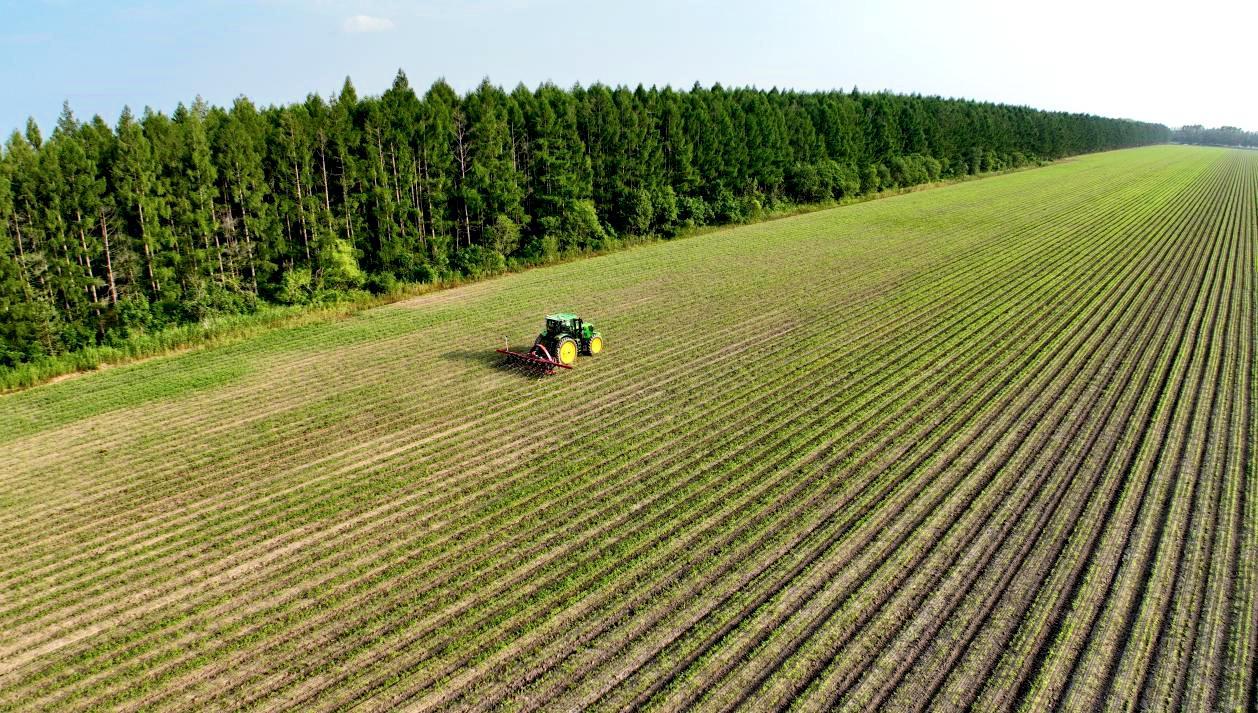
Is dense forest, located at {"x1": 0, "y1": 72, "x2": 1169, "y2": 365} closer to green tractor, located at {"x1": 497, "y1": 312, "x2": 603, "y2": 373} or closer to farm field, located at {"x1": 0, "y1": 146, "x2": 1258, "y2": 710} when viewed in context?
farm field, located at {"x1": 0, "y1": 146, "x2": 1258, "y2": 710}

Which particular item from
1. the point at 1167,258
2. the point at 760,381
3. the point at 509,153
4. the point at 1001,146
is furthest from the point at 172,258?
the point at 1001,146

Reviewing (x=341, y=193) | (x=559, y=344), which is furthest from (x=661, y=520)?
(x=341, y=193)

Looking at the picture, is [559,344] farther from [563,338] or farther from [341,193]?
[341,193]

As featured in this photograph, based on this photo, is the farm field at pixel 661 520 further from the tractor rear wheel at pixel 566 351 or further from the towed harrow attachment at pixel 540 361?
the tractor rear wheel at pixel 566 351

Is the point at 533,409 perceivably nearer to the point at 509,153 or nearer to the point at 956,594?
the point at 956,594

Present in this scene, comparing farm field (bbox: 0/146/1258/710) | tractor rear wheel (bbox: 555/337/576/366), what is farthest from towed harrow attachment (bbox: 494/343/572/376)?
farm field (bbox: 0/146/1258/710)

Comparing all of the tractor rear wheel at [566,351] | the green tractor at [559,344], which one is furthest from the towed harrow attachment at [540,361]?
the tractor rear wheel at [566,351]
